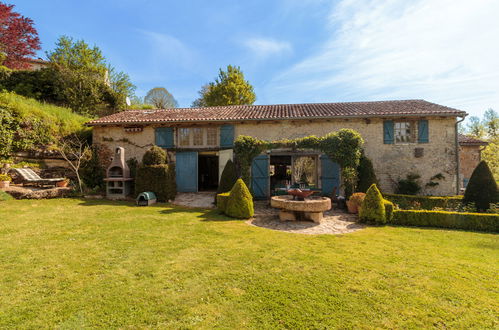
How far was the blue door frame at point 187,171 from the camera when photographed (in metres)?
11.3

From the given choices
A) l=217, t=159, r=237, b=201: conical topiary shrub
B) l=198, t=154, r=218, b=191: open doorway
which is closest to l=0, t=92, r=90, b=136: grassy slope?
l=198, t=154, r=218, b=191: open doorway

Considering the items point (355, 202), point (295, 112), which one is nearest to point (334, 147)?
point (355, 202)

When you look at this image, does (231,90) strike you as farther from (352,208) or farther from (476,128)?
(476,128)

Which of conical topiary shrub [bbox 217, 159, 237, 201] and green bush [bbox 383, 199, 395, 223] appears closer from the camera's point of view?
green bush [bbox 383, 199, 395, 223]

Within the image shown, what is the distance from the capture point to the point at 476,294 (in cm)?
280

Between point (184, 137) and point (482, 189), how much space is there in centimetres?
1238

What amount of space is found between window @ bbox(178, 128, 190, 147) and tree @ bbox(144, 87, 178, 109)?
65.7 ft

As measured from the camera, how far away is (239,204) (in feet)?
22.8

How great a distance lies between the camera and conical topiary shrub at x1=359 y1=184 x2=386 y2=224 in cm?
641

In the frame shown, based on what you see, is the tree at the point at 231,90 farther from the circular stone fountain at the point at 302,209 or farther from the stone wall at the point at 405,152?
the circular stone fountain at the point at 302,209

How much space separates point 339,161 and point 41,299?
867 centimetres

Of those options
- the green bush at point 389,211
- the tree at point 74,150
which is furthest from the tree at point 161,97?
the green bush at point 389,211

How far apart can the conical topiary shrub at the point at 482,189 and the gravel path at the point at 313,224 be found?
4.00 metres

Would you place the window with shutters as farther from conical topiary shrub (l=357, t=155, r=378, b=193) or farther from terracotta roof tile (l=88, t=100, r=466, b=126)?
conical topiary shrub (l=357, t=155, r=378, b=193)
